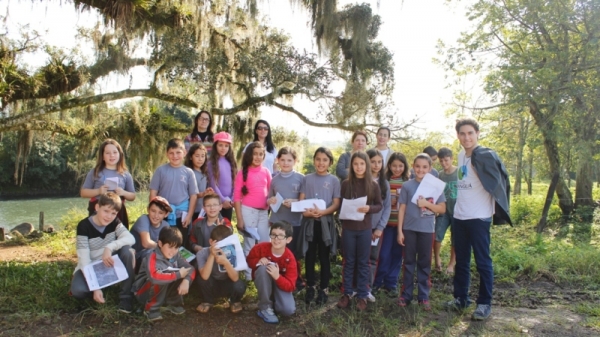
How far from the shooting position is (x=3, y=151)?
21234mm

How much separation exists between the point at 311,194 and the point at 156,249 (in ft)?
4.86

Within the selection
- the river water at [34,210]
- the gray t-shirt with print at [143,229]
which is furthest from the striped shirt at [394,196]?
the river water at [34,210]

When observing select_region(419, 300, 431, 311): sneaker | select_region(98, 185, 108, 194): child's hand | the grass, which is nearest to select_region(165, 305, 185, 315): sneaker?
the grass

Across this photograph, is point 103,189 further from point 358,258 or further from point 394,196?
point 394,196

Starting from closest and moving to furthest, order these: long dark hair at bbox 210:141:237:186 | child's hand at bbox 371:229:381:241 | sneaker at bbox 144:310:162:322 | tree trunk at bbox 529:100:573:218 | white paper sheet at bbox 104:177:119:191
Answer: sneaker at bbox 144:310:162:322
white paper sheet at bbox 104:177:119:191
child's hand at bbox 371:229:381:241
long dark hair at bbox 210:141:237:186
tree trunk at bbox 529:100:573:218

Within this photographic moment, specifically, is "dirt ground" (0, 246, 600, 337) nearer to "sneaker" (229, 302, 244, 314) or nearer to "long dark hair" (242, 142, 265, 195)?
"sneaker" (229, 302, 244, 314)

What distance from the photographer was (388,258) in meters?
4.24

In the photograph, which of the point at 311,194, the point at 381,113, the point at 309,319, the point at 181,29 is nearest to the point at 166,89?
the point at 181,29

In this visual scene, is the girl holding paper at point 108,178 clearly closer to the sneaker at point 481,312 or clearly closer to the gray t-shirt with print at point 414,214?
the gray t-shirt with print at point 414,214

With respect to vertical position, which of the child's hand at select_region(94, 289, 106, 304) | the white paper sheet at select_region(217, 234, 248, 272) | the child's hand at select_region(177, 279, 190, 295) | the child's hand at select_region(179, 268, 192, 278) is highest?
the white paper sheet at select_region(217, 234, 248, 272)

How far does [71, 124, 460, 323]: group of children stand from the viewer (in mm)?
3367

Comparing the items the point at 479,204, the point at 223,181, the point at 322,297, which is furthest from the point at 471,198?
the point at 223,181

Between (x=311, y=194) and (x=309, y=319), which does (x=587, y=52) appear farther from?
(x=309, y=319)

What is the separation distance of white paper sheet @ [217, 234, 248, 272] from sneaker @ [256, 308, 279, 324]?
398 millimetres
